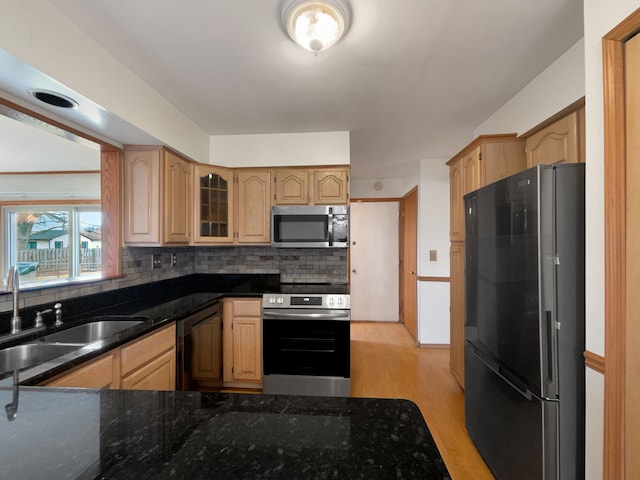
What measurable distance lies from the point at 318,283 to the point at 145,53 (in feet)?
7.63

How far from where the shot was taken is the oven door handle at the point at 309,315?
7.72ft

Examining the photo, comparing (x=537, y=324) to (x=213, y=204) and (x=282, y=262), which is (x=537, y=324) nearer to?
(x=282, y=262)

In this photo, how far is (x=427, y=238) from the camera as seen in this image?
3.62 metres

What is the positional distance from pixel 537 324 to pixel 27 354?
7.97 feet

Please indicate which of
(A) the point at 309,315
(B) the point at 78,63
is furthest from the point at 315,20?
(A) the point at 309,315

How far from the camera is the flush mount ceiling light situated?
1257 millimetres

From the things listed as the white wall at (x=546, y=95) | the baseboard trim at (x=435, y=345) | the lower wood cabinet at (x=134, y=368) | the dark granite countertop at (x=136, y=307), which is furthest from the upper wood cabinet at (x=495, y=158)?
the lower wood cabinet at (x=134, y=368)

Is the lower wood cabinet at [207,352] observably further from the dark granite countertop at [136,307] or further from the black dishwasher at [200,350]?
the dark granite countertop at [136,307]

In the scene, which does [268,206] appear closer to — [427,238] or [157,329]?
[157,329]

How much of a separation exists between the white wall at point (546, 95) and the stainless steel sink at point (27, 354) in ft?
10.1

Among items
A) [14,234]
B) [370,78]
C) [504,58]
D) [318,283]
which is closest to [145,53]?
[370,78]

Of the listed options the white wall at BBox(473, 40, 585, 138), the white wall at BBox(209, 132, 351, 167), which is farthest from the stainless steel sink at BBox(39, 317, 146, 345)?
the white wall at BBox(473, 40, 585, 138)

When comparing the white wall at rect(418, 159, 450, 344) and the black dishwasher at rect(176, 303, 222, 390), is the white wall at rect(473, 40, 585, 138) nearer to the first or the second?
the white wall at rect(418, 159, 450, 344)

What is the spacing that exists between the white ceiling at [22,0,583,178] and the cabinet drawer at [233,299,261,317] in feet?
5.28
